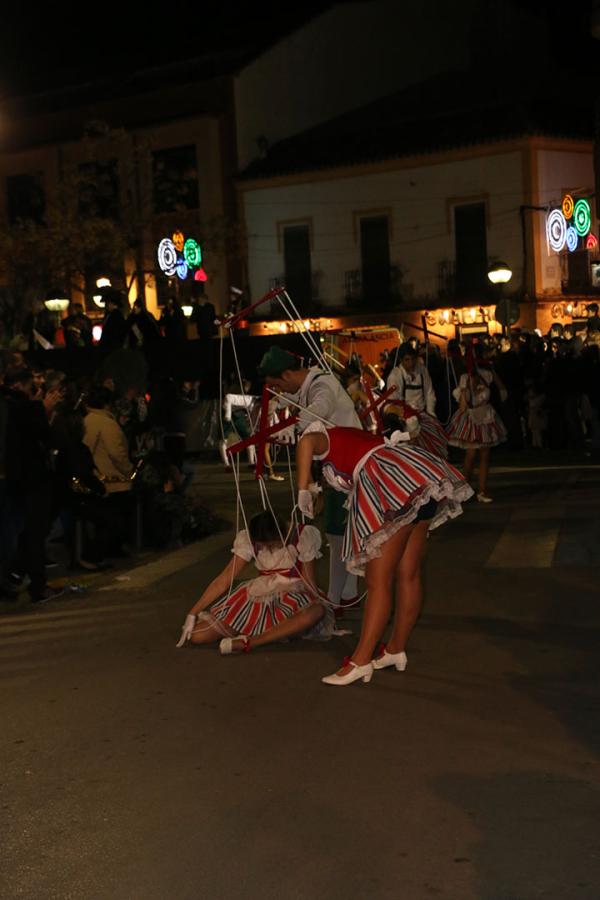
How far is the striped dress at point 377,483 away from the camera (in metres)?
7.05

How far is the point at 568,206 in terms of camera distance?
114ft

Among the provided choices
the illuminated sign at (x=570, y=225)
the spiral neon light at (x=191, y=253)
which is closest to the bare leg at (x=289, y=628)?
the spiral neon light at (x=191, y=253)

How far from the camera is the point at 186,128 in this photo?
42.9 metres

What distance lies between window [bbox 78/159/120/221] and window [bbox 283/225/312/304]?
18.0 feet

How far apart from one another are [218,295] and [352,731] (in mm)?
37460

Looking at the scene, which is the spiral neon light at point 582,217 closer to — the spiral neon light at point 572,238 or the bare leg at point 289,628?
the spiral neon light at point 572,238

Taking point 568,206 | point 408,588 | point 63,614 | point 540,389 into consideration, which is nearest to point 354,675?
point 408,588

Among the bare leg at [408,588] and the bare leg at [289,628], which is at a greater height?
the bare leg at [408,588]

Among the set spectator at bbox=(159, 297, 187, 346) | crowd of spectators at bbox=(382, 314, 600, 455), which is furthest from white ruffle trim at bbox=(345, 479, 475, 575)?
spectator at bbox=(159, 297, 187, 346)

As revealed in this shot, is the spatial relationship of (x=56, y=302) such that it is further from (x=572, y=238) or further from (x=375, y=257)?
(x=572, y=238)

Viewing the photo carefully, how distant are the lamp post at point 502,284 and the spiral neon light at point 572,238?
206 cm

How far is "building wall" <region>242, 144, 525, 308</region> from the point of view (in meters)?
38.4

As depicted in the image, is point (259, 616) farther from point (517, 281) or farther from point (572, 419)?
point (517, 281)

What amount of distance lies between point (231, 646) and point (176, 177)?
36331 millimetres
